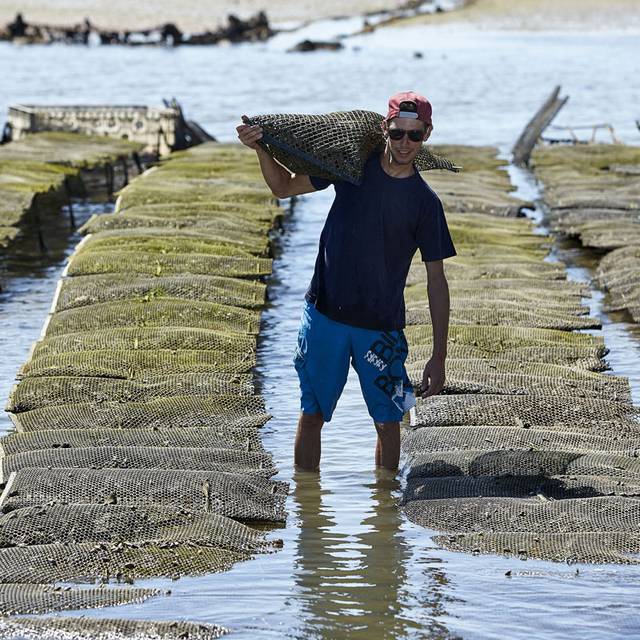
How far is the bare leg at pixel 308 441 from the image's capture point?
7934mm

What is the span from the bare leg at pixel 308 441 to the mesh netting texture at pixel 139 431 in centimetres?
21

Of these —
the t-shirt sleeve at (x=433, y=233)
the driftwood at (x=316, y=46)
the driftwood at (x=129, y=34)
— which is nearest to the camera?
the t-shirt sleeve at (x=433, y=233)

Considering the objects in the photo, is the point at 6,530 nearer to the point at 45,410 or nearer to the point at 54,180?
the point at 45,410

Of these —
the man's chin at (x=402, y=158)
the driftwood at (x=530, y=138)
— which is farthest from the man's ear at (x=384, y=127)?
the driftwood at (x=530, y=138)

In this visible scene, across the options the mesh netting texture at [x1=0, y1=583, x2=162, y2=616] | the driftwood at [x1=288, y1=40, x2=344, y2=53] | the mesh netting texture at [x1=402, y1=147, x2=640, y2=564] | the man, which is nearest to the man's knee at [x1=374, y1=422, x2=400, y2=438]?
the man

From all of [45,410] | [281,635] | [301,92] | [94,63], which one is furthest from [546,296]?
[94,63]

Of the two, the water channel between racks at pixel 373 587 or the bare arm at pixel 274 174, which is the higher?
the bare arm at pixel 274 174

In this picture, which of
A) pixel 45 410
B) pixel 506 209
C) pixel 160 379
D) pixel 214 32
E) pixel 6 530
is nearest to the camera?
pixel 6 530

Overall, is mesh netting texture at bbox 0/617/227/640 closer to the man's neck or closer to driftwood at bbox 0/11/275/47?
the man's neck

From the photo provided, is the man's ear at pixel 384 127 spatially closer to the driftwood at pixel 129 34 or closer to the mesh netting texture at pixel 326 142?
the mesh netting texture at pixel 326 142

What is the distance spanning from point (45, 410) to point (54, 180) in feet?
35.4

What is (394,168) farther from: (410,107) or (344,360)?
(344,360)

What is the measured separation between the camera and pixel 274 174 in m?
Result: 7.53

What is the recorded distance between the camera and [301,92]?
150ft
